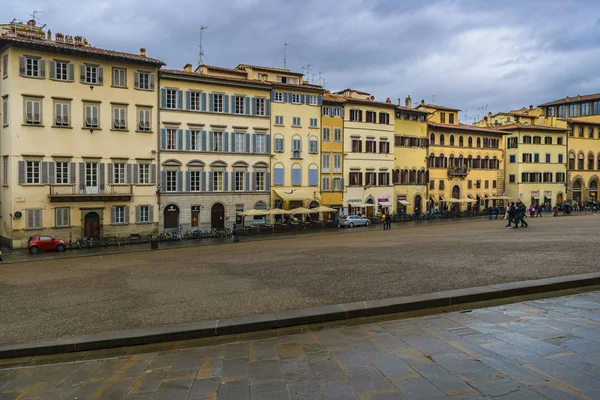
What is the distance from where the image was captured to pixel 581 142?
247 feet

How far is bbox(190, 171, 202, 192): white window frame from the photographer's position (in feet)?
139

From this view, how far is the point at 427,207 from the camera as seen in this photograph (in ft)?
203

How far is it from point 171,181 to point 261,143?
10.0 metres

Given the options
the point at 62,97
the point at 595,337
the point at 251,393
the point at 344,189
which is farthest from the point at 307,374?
the point at 344,189

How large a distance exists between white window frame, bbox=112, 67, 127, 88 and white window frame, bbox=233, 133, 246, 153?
11.0 meters

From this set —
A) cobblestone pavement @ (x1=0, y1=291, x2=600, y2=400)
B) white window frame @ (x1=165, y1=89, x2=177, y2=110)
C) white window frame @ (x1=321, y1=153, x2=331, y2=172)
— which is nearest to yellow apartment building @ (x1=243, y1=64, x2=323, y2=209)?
white window frame @ (x1=321, y1=153, x2=331, y2=172)

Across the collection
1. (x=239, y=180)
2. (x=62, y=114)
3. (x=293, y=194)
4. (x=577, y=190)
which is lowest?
(x=293, y=194)

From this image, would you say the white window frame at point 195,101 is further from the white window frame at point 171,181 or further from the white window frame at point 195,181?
the white window frame at point 171,181

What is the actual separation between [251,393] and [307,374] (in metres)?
0.86

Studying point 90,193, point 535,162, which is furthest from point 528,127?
point 90,193

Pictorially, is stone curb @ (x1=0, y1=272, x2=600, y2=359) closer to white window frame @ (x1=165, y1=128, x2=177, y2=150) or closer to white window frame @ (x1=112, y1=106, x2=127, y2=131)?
white window frame @ (x1=112, y1=106, x2=127, y2=131)

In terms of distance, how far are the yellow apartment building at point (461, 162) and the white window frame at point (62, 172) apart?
44.3 m

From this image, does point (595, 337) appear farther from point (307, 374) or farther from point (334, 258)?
point (334, 258)

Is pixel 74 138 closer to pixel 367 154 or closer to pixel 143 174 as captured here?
pixel 143 174
